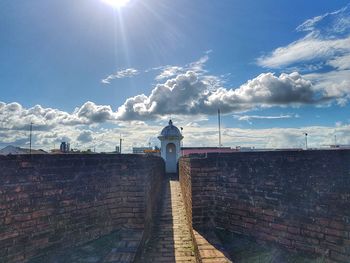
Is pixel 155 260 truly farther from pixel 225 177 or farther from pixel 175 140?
pixel 175 140

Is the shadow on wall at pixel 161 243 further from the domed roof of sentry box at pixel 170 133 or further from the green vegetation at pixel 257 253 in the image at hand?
the domed roof of sentry box at pixel 170 133

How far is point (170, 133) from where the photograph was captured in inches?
875

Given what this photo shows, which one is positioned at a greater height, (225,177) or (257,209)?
(225,177)

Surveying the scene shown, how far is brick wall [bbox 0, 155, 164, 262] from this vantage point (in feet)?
9.66

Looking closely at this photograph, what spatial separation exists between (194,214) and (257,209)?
1.06 m

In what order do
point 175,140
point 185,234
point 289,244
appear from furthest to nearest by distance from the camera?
point 175,140 < point 185,234 < point 289,244

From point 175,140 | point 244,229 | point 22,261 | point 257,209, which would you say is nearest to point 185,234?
point 244,229

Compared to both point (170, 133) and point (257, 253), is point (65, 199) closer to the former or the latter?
point (257, 253)

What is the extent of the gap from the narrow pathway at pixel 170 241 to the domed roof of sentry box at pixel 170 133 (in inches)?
594

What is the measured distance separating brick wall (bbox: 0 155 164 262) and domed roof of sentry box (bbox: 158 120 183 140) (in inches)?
689

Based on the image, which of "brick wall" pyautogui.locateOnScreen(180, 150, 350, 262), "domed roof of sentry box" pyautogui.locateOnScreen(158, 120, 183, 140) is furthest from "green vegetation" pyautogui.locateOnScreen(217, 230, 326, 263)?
"domed roof of sentry box" pyautogui.locateOnScreen(158, 120, 183, 140)

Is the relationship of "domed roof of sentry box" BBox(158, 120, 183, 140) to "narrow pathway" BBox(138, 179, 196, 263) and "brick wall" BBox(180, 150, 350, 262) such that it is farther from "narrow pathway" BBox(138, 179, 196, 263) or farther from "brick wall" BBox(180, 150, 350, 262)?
"brick wall" BBox(180, 150, 350, 262)

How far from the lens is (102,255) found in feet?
10.9

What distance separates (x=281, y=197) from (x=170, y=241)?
232cm
